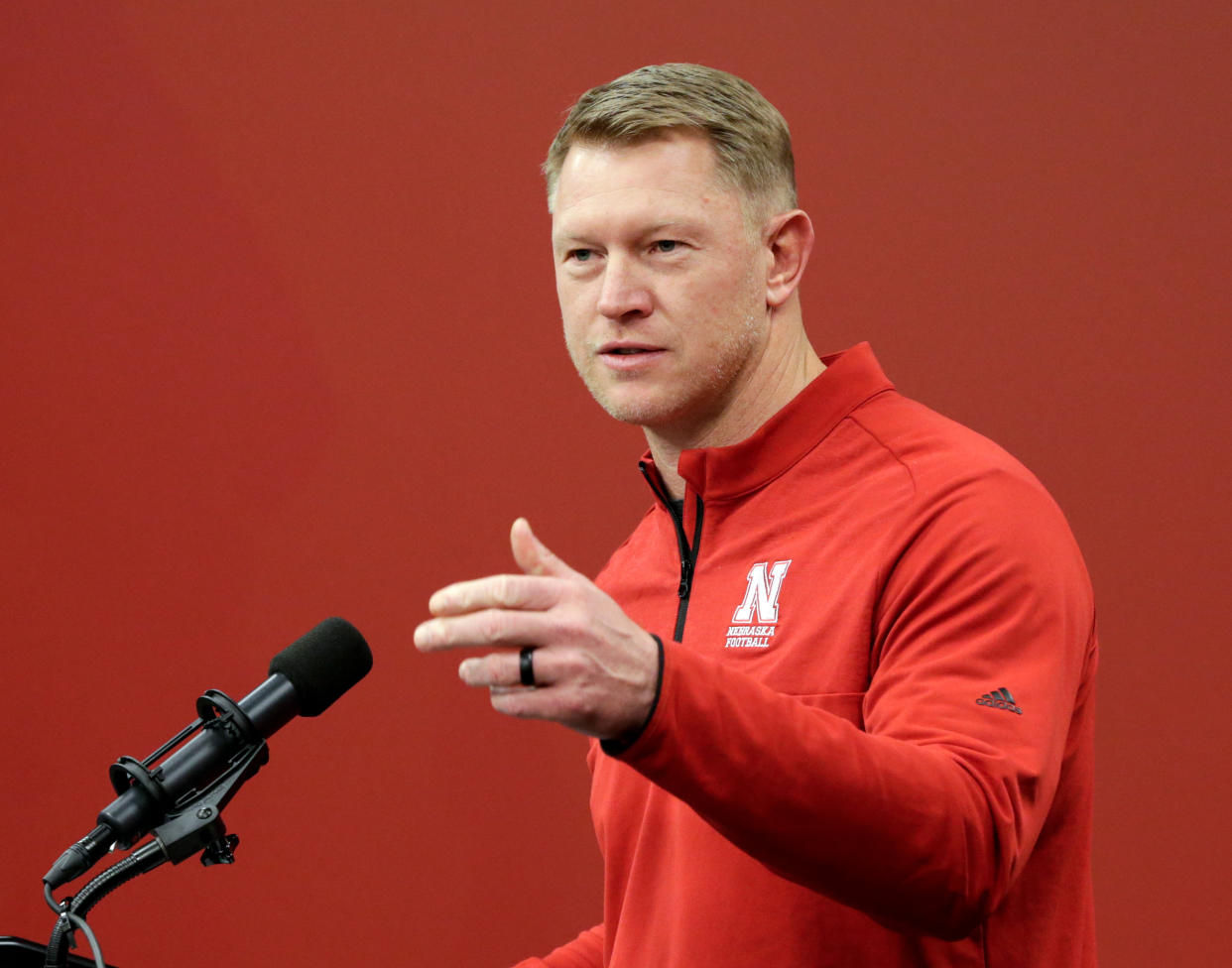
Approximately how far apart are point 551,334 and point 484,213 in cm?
26

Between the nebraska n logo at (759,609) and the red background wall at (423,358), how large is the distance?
3.92ft

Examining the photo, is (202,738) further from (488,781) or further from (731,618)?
(488,781)

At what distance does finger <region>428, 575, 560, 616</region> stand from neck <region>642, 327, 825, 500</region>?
66 cm

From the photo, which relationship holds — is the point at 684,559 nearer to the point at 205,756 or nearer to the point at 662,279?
the point at 662,279

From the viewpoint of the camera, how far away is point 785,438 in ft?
4.26

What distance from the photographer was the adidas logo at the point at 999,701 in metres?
0.92

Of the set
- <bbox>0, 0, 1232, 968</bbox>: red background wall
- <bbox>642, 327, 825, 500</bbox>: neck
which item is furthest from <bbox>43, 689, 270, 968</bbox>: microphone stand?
<bbox>0, 0, 1232, 968</bbox>: red background wall

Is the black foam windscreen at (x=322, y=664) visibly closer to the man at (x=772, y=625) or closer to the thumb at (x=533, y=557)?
the man at (x=772, y=625)

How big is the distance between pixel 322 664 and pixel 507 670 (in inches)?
18.3

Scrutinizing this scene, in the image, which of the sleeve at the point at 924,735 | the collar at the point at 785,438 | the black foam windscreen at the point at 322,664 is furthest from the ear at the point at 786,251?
the black foam windscreen at the point at 322,664

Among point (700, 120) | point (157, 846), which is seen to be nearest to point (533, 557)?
point (157, 846)

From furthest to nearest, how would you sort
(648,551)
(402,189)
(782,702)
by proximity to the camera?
(402,189), (648,551), (782,702)

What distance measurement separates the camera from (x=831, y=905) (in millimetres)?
1058

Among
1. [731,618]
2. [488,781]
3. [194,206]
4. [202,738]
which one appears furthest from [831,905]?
[194,206]
